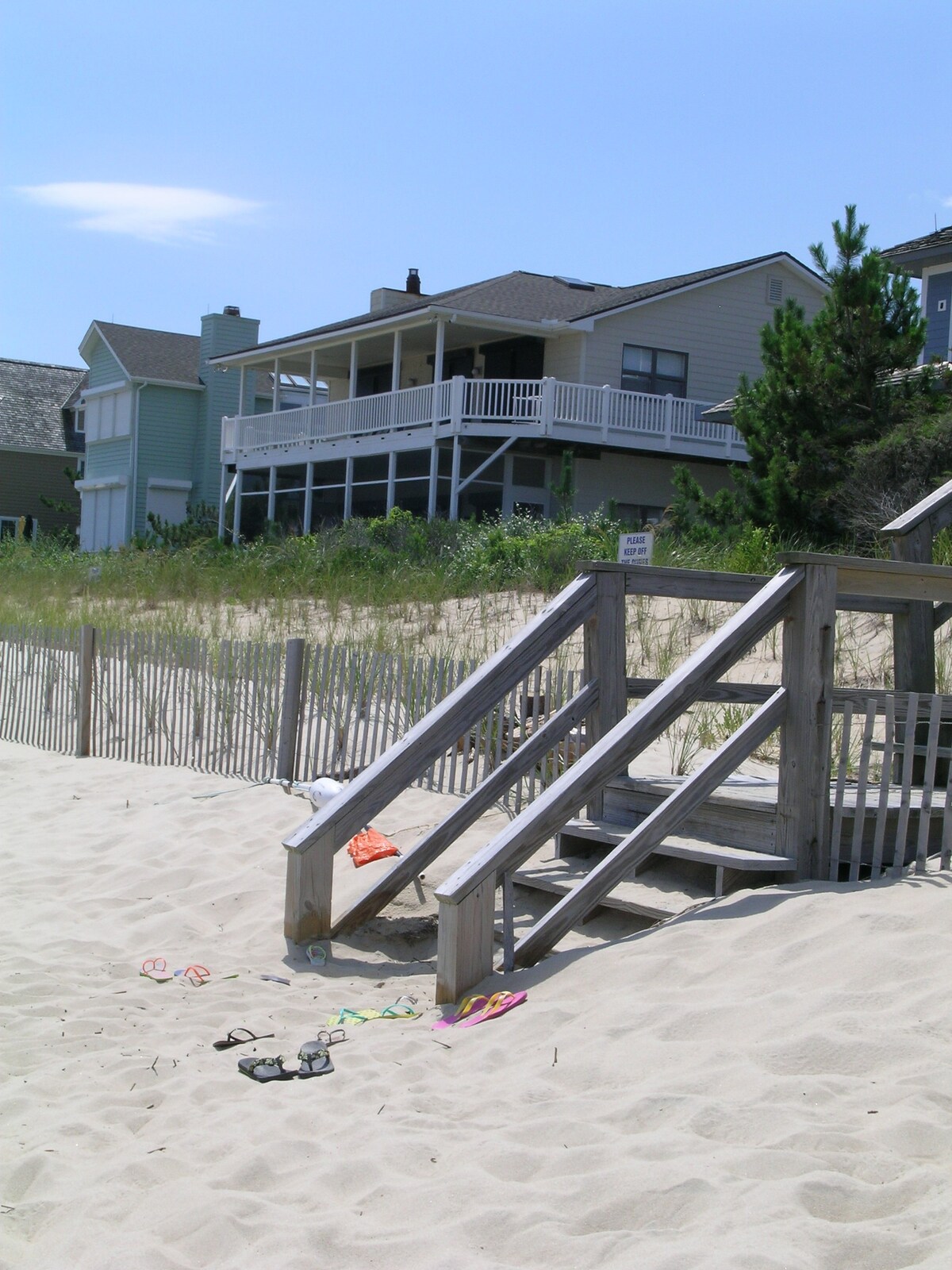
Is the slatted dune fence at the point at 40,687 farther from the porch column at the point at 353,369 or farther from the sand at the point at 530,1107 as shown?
the porch column at the point at 353,369

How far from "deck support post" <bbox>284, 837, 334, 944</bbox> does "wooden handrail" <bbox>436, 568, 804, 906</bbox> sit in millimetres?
921

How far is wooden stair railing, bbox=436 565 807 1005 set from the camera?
16.4ft

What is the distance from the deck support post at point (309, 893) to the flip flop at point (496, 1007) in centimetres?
148

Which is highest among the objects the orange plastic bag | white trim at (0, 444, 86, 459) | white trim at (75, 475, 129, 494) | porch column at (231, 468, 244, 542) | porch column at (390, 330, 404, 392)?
porch column at (390, 330, 404, 392)

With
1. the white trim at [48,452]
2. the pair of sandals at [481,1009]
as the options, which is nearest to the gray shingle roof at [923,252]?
the pair of sandals at [481,1009]

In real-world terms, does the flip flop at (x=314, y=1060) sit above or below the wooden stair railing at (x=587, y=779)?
below

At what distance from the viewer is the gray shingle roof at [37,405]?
1580 inches

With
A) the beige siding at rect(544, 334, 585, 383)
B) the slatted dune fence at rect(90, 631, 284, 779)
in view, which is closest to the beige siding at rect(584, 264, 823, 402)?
the beige siding at rect(544, 334, 585, 383)

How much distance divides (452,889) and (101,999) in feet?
5.31

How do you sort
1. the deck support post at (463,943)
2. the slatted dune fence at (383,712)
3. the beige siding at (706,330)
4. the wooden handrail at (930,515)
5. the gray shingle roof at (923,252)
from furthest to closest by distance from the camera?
1. the beige siding at (706,330)
2. the gray shingle roof at (923,252)
3. the slatted dune fence at (383,712)
4. the wooden handrail at (930,515)
5. the deck support post at (463,943)

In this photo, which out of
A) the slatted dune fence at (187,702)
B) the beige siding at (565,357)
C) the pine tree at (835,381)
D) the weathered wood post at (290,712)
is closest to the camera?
the weathered wood post at (290,712)

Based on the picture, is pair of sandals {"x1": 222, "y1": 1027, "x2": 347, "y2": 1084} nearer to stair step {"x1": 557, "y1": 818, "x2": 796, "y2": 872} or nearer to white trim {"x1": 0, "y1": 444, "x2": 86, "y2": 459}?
stair step {"x1": 557, "y1": 818, "x2": 796, "y2": 872}

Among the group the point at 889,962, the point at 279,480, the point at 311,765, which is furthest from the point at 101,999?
the point at 279,480

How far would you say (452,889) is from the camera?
4.95 m
